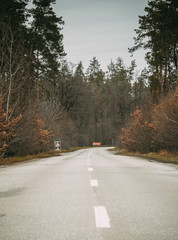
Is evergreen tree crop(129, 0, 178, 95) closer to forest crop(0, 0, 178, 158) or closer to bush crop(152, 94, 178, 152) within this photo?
forest crop(0, 0, 178, 158)

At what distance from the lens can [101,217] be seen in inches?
156

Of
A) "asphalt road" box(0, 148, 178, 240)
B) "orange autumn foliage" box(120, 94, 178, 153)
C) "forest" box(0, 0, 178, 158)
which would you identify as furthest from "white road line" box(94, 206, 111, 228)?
"orange autumn foliage" box(120, 94, 178, 153)

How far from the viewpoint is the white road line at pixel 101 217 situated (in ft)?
11.8

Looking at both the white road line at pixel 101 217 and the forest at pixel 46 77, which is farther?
the forest at pixel 46 77

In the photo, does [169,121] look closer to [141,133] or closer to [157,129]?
[157,129]

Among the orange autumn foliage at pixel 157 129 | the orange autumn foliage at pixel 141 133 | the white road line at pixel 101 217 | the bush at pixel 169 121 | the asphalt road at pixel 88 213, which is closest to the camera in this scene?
the asphalt road at pixel 88 213

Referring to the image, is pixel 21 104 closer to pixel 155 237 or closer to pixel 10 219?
pixel 10 219

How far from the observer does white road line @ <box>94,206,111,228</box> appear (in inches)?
142

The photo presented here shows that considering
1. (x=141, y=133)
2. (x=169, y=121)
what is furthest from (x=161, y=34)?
(x=169, y=121)

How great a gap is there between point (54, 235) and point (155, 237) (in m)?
1.23

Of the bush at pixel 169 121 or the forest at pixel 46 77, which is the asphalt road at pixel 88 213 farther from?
the bush at pixel 169 121

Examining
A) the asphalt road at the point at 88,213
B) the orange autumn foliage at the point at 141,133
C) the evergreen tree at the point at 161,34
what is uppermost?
the evergreen tree at the point at 161,34

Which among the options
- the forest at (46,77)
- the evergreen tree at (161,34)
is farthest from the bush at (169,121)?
the evergreen tree at (161,34)

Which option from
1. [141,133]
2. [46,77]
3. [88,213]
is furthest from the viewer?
[46,77]
